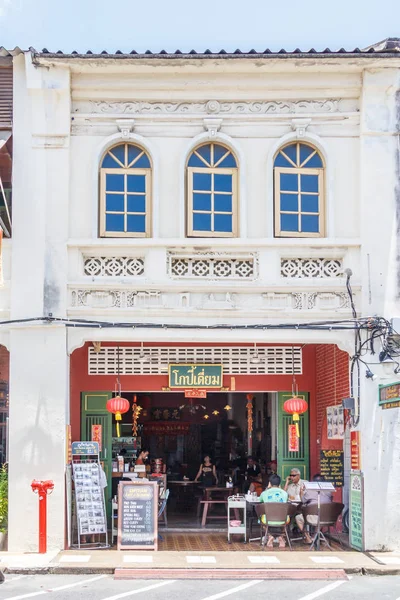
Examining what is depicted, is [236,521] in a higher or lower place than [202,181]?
lower

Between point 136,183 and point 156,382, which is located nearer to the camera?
point 136,183

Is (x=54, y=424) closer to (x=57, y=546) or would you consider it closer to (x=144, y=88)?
(x=57, y=546)

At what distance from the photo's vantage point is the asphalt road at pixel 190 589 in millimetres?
12242

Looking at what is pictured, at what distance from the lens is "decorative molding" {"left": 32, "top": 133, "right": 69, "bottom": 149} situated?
16297mm

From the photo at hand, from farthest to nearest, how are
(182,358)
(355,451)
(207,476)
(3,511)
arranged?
(207,476) → (182,358) → (355,451) → (3,511)

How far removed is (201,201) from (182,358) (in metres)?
3.64

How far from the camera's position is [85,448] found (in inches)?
674

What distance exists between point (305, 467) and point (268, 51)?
835 centimetres

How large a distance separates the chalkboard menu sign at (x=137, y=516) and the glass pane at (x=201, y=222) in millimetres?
4540

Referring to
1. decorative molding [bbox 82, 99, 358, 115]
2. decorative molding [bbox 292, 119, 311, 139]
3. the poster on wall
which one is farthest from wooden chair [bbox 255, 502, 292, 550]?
decorative molding [bbox 82, 99, 358, 115]

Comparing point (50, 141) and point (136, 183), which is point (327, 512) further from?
point (50, 141)

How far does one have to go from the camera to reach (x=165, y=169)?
54.3ft

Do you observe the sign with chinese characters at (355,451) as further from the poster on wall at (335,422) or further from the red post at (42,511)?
the red post at (42,511)

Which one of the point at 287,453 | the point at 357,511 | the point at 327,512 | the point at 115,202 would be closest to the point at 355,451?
the point at 357,511
